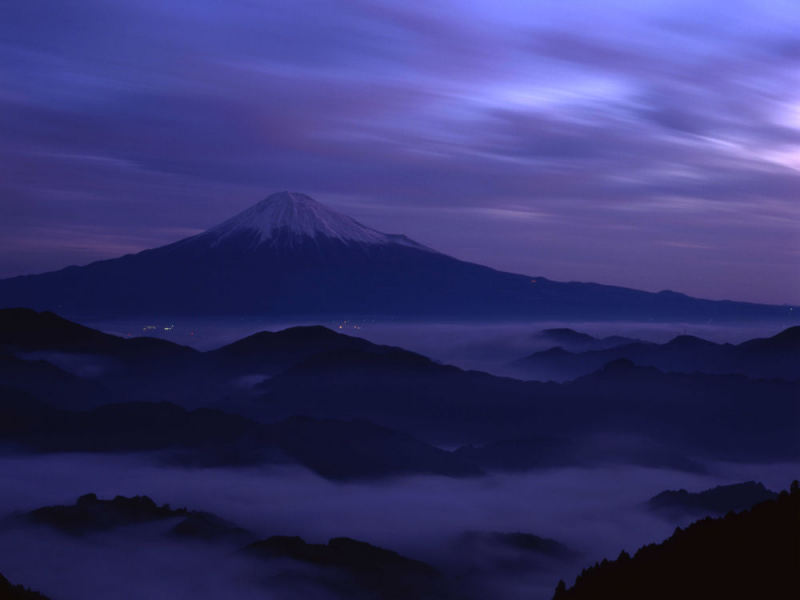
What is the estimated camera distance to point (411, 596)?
13650 centimetres

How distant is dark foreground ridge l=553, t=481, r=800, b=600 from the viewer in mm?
57812

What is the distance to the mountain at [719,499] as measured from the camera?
172m

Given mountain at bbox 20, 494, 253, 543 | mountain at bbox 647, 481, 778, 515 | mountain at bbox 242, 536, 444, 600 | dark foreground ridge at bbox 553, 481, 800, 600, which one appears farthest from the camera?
mountain at bbox 647, 481, 778, 515

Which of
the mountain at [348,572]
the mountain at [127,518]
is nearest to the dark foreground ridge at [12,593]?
the mountain at [348,572]

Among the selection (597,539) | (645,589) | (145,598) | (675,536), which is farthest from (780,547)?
(597,539)

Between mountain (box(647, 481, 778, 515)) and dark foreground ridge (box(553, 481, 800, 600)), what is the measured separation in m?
105

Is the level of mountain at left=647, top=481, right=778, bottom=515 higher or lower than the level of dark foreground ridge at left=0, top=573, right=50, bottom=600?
lower

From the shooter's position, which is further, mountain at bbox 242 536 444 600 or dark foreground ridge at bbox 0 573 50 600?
mountain at bbox 242 536 444 600

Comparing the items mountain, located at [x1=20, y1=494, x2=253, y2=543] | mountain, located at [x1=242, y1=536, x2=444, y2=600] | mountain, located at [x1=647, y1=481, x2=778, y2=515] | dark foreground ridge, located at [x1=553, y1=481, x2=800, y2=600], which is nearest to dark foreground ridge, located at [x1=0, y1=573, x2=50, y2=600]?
mountain, located at [x1=242, y1=536, x2=444, y2=600]

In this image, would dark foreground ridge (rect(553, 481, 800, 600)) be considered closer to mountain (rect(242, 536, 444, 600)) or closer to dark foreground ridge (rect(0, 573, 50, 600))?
dark foreground ridge (rect(0, 573, 50, 600))

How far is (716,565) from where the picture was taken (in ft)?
211

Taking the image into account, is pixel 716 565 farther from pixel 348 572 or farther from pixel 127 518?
pixel 127 518

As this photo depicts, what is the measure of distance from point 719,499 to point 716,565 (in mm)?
121694

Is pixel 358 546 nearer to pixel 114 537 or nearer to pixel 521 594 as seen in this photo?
pixel 521 594
